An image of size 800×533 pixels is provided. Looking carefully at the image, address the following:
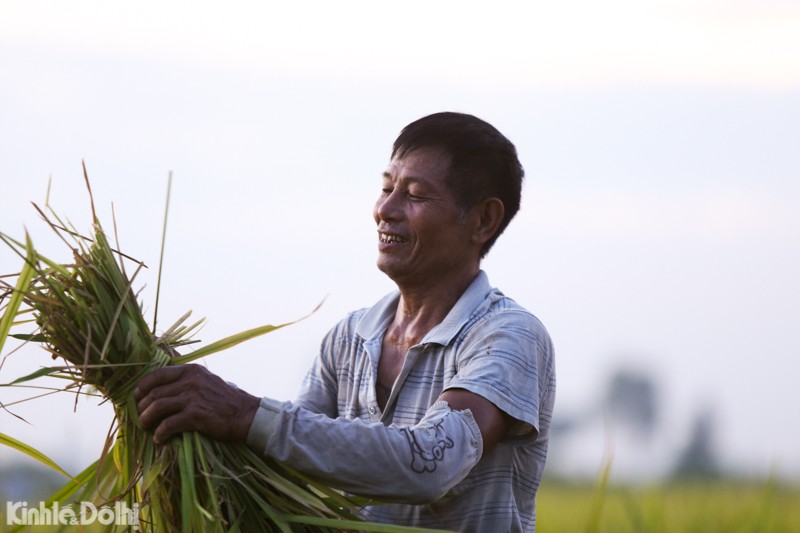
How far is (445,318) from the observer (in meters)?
3.64

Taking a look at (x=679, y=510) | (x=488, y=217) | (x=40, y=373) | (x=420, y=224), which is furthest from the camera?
(x=679, y=510)

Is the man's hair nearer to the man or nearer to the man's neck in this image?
the man

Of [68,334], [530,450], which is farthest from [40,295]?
[530,450]

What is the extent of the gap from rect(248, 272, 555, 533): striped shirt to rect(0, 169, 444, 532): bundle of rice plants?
0.33ft

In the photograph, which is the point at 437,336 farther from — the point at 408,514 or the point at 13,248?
the point at 13,248

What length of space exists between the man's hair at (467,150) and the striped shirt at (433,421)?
0.24 meters

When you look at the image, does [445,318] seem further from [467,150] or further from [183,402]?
[183,402]

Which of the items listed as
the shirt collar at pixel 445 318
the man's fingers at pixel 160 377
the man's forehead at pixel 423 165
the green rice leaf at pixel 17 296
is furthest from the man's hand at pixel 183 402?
the man's forehead at pixel 423 165

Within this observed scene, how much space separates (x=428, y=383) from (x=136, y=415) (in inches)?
33.7

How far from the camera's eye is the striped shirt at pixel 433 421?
300 centimetres

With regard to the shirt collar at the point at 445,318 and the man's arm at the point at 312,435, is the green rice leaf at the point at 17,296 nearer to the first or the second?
the man's arm at the point at 312,435

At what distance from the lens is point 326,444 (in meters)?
3.01

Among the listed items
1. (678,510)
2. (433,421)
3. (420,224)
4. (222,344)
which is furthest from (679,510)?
(222,344)

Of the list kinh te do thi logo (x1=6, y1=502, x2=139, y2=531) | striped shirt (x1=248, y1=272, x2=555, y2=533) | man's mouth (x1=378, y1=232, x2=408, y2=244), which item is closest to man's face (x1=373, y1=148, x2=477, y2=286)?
man's mouth (x1=378, y1=232, x2=408, y2=244)
